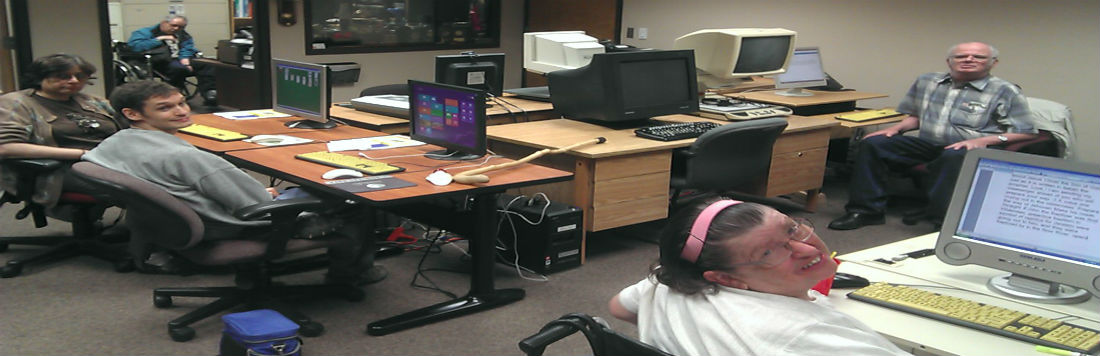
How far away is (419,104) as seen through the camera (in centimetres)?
379

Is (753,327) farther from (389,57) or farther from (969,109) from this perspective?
(389,57)

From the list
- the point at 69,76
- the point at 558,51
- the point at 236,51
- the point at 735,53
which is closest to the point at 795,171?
the point at 735,53

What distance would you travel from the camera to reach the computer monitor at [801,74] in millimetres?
5965

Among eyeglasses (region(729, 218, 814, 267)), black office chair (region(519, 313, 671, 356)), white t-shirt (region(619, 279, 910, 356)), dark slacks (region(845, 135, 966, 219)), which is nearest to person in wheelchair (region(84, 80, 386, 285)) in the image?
black office chair (region(519, 313, 671, 356))

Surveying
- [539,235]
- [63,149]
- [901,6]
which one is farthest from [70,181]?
[901,6]

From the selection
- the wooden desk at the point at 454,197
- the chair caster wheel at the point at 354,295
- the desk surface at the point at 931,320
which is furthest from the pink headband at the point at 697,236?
the chair caster wheel at the point at 354,295

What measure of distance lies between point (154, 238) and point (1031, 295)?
2.52 meters

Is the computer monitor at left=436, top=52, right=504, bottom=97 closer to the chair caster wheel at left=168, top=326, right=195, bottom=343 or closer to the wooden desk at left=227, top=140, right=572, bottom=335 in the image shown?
the wooden desk at left=227, top=140, right=572, bottom=335

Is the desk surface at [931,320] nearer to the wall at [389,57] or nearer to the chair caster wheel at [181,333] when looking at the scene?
the chair caster wheel at [181,333]

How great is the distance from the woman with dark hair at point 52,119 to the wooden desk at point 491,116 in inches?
42.1

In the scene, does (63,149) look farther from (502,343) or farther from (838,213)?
(838,213)

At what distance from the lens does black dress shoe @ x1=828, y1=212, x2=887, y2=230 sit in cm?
505

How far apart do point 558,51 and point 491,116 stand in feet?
2.16

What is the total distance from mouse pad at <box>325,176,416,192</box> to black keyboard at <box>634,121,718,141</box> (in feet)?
4.98
